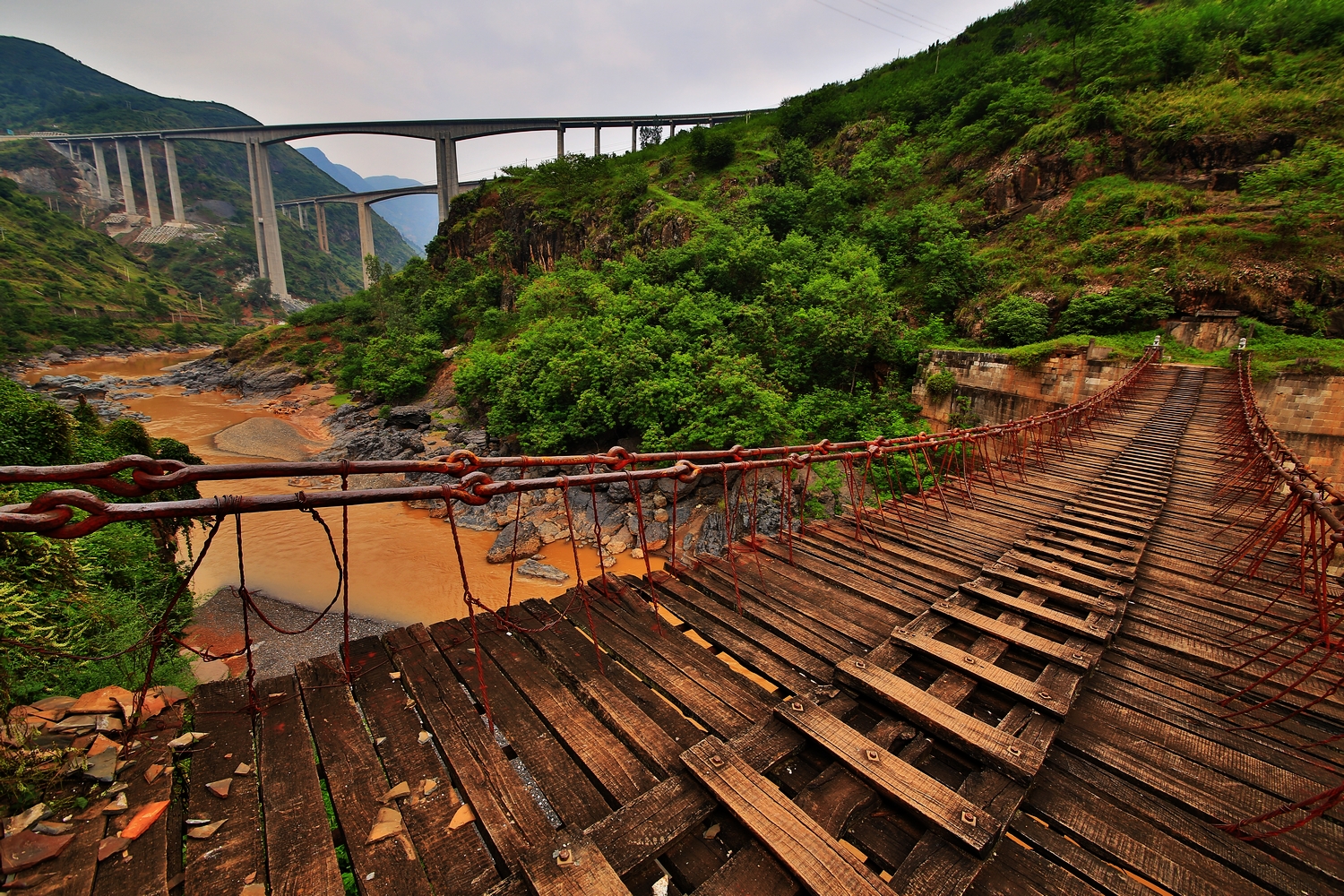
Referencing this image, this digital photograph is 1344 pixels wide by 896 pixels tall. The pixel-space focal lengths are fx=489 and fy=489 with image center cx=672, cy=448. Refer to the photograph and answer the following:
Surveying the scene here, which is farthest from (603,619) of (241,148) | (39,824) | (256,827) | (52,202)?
(241,148)

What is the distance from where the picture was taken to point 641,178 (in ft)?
99.6

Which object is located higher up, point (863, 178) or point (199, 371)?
point (863, 178)

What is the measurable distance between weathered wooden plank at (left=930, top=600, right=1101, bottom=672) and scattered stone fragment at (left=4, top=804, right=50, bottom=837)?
14.0 ft

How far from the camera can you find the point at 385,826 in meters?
1.85

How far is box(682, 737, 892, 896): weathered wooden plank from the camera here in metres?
1.59

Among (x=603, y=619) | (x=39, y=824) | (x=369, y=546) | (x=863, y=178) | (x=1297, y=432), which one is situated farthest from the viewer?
(x=863, y=178)

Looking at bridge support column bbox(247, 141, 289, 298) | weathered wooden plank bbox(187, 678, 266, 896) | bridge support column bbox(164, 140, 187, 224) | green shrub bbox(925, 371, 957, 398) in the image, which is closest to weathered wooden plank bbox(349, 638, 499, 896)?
weathered wooden plank bbox(187, 678, 266, 896)

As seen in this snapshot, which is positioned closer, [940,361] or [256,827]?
[256,827]

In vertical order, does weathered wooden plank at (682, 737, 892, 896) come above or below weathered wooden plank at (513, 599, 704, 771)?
above

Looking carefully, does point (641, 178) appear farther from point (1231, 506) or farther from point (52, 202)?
point (52, 202)

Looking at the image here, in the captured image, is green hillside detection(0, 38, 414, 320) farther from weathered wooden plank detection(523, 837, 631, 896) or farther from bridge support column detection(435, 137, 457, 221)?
weathered wooden plank detection(523, 837, 631, 896)

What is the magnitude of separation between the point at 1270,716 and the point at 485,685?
4010 millimetres

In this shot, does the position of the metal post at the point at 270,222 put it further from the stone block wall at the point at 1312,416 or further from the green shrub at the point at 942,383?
the stone block wall at the point at 1312,416

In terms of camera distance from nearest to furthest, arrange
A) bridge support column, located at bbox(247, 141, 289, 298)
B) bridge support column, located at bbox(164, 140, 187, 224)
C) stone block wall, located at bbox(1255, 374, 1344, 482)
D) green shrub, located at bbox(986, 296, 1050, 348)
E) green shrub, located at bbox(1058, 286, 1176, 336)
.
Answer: stone block wall, located at bbox(1255, 374, 1344, 482)
green shrub, located at bbox(1058, 286, 1176, 336)
green shrub, located at bbox(986, 296, 1050, 348)
bridge support column, located at bbox(247, 141, 289, 298)
bridge support column, located at bbox(164, 140, 187, 224)
